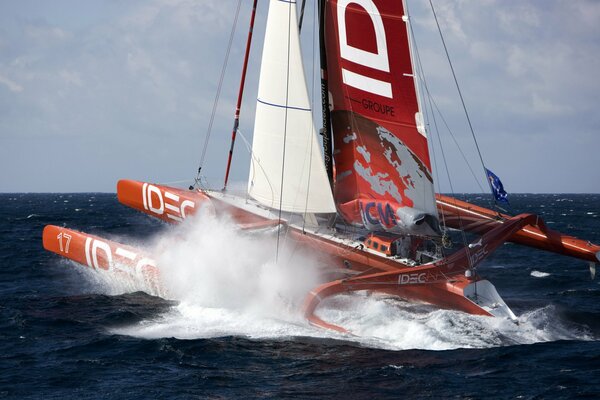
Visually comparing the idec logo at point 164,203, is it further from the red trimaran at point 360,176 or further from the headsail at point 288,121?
the headsail at point 288,121

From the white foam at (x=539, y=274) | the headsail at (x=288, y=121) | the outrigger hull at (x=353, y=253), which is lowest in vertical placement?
the white foam at (x=539, y=274)

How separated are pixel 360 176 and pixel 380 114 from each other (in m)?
1.56

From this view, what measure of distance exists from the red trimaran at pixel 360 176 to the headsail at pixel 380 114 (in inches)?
0.9

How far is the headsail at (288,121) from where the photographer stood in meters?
16.8

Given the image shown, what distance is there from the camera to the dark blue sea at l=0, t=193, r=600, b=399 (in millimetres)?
10781

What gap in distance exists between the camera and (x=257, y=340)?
13.3 m

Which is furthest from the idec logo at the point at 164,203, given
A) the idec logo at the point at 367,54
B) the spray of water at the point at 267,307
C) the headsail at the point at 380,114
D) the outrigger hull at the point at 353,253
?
the idec logo at the point at 367,54

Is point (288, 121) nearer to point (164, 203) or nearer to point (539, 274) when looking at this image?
point (164, 203)

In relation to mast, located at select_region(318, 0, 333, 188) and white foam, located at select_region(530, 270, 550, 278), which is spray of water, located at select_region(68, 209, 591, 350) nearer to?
mast, located at select_region(318, 0, 333, 188)

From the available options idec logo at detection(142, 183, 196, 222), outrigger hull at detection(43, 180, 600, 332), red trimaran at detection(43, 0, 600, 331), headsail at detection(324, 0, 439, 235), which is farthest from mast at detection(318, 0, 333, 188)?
idec logo at detection(142, 183, 196, 222)

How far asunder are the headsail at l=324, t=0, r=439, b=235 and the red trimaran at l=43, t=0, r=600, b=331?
0.02 metres

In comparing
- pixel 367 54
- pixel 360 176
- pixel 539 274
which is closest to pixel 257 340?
pixel 360 176

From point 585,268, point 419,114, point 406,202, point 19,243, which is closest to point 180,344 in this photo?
point 406,202

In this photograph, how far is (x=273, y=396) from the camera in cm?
1030
